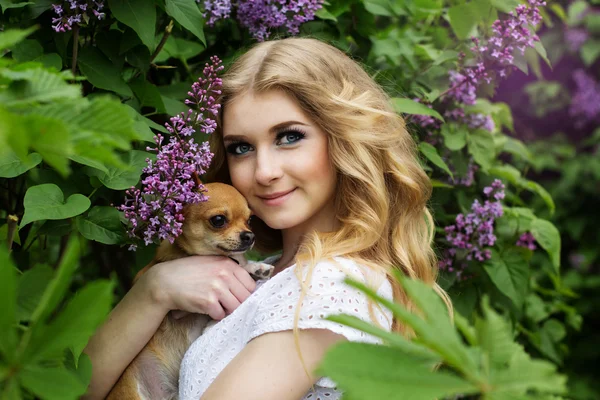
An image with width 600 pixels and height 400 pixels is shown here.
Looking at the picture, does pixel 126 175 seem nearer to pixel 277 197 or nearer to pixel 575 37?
pixel 277 197

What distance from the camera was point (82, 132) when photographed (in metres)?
0.68

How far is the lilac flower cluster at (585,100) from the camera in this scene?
6023mm

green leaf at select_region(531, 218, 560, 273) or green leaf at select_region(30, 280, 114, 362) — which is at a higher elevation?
green leaf at select_region(30, 280, 114, 362)

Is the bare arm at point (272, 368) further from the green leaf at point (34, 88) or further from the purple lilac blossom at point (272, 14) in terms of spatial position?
the purple lilac blossom at point (272, 14)

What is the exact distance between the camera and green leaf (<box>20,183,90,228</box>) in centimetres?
160

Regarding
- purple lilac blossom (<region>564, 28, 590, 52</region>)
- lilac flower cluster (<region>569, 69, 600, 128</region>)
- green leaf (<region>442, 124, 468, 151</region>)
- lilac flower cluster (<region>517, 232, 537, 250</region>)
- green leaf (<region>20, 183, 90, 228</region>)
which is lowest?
lilac flower cluster (<region>569, 69, 600, 128</region>)

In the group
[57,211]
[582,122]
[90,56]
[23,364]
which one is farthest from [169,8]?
[582,122]

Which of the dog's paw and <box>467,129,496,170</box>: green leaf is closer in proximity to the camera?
the dog's paw

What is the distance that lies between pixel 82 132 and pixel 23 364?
0.25m

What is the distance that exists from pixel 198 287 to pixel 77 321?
1475mm

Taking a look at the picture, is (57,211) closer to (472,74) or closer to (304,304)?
(304,304)

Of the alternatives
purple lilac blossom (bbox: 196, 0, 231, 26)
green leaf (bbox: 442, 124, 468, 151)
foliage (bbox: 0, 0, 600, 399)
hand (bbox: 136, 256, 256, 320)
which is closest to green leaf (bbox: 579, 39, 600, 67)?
foliage (bbox: 0, 0, 600, 399)

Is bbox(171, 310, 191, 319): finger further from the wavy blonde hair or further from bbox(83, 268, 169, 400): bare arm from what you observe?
the wavy blonde hair

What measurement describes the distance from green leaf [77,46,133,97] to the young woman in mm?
402
